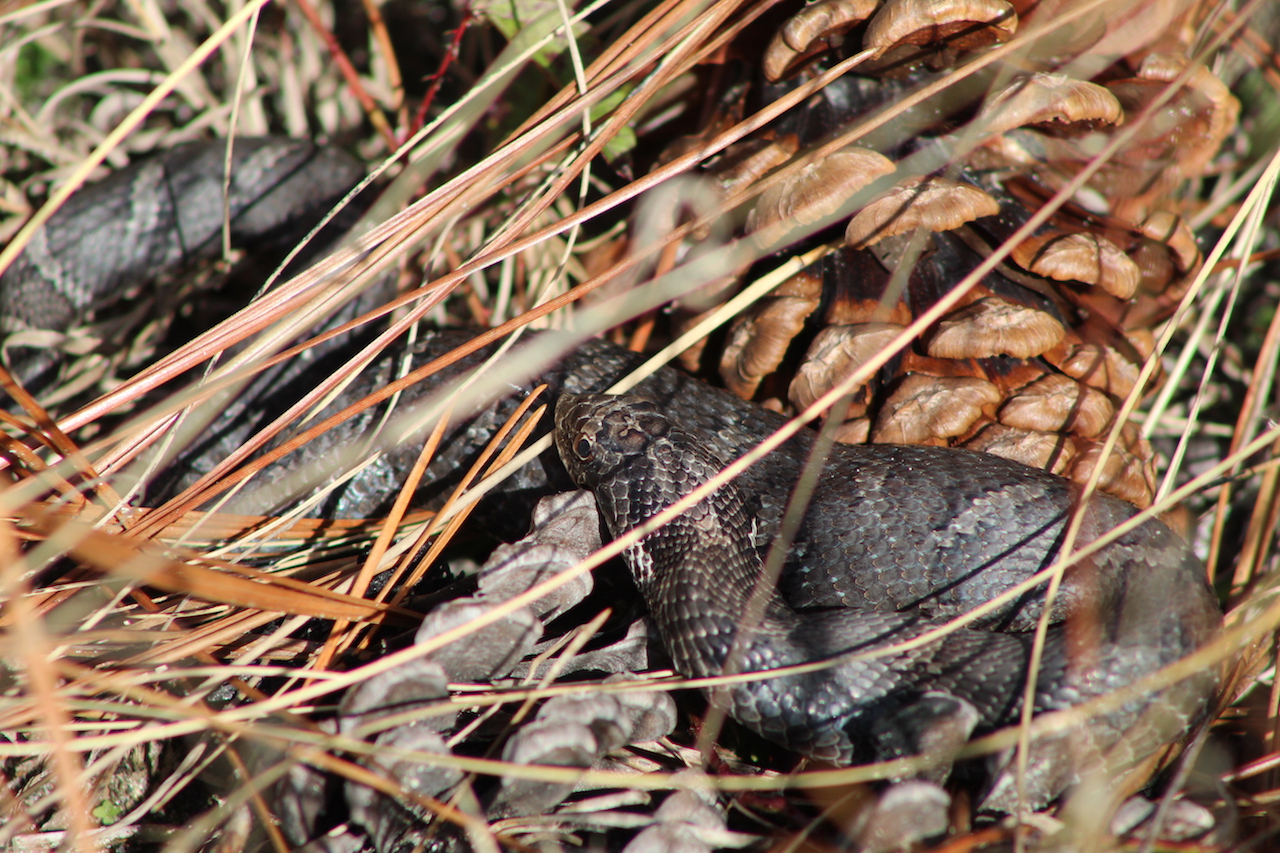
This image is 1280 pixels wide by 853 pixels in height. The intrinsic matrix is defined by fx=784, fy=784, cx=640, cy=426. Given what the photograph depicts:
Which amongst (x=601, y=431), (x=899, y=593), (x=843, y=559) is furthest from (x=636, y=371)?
(x=899, y=593)

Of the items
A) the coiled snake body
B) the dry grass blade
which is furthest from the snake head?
the dry grass blade

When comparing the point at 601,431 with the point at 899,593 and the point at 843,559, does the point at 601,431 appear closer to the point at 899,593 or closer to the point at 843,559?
the point at 843,559

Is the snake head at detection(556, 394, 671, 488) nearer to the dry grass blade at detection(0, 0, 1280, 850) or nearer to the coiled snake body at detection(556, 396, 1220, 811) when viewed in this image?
the coiled snake body at detection(556, 396, 1220, 811)

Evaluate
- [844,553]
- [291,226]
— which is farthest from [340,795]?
[291,226]

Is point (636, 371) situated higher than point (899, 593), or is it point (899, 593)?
point (636, 371)

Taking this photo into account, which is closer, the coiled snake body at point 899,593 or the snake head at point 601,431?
the coiled snake body at point 899,593

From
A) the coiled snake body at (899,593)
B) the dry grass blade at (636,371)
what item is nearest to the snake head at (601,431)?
the coiled snake body at (899,593)

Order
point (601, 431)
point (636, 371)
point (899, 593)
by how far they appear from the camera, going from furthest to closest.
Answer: point (636, 371), point (601, 431), point (899, 593)

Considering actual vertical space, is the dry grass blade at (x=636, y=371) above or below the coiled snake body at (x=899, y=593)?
above

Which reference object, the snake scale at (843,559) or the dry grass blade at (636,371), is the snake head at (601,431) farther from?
the dry grass blade at (636,371)
